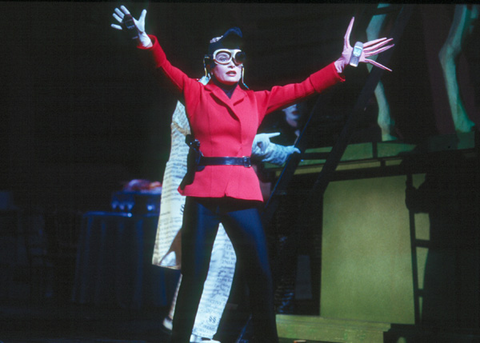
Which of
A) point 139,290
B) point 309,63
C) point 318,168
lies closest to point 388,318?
point 318,168

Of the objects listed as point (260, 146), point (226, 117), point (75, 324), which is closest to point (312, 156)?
point (260, 146)

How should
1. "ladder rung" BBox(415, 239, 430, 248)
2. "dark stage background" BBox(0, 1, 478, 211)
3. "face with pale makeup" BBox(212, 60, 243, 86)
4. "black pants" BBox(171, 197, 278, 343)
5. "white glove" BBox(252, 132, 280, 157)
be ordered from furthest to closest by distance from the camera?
"dark stage background" BBox(0, 1, 478, 211)
"ladder rung" BBox(415, 239, 430, 248)
"white glove" BBox(252, 132, 280, 157)
"face with pale makeup" BBox(212, 60, 243, 86)
"black pants" BBox(171, 197, 278, 343)

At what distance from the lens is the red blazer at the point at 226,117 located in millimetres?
2189

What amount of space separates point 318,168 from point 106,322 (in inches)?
72.7

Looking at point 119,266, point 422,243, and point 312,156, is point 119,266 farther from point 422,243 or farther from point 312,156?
point 422,243

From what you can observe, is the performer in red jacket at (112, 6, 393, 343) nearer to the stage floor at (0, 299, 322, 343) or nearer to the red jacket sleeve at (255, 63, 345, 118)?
the red jacket sleeve at (255, 63, 345, 118)

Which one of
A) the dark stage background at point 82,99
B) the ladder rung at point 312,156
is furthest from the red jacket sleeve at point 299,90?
the dark stage background at point 82,99

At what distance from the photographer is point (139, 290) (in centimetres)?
480

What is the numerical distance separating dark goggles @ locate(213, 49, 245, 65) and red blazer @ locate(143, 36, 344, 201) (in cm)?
11

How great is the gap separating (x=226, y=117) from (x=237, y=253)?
54 cm

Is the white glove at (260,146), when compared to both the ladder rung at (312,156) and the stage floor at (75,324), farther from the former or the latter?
the stage floor at (75,324)

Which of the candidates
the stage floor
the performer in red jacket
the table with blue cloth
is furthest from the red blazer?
the table with blue cloth

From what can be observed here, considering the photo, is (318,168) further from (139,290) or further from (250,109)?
(139,290)

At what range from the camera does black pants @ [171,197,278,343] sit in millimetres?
2127
